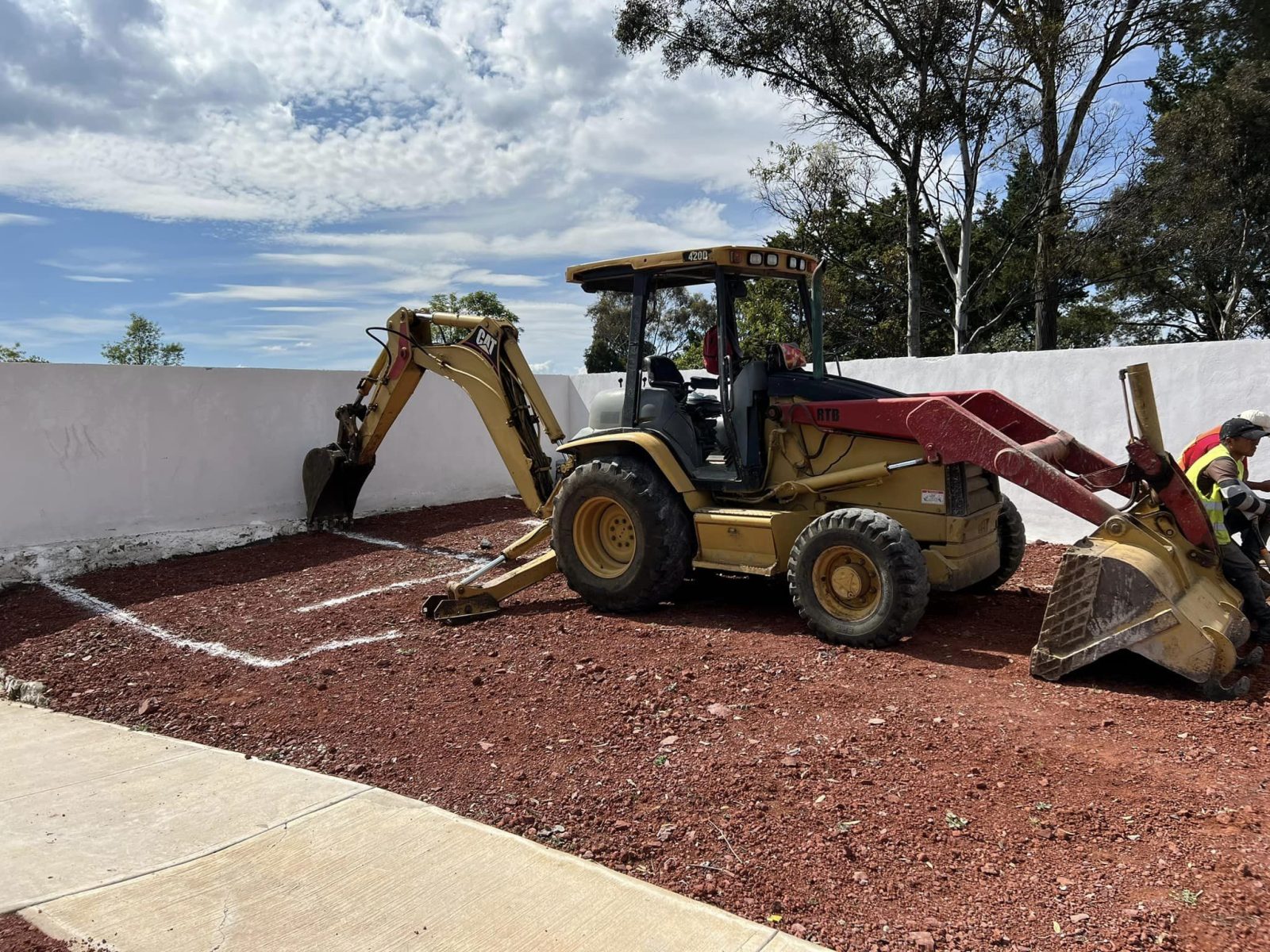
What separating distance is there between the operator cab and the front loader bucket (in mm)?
4707

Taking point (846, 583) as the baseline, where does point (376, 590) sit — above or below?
below

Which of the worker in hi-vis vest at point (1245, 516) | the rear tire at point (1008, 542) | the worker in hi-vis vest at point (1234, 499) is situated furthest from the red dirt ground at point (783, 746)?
the worker in hi-vis vest at point (1245, 516)

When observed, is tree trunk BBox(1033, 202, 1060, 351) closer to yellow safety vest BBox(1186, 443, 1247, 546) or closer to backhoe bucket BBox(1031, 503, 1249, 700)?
yellow safety vest BBox(1186, 443, 1247, 546)

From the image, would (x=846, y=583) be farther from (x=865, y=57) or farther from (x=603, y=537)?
(x=865, y=57)

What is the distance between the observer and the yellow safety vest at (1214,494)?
5020 mm

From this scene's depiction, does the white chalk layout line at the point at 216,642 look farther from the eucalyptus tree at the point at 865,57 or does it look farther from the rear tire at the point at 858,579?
the eucalyptus tree at the point at 865,57

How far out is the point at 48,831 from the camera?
149 inches

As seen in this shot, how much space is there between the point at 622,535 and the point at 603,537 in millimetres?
176

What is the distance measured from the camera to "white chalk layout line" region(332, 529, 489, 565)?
9.49m

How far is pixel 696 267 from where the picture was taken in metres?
6.44

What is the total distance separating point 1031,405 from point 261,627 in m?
7.72

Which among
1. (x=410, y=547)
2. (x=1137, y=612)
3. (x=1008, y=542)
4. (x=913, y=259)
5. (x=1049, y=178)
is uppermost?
(x=1049, y=178)

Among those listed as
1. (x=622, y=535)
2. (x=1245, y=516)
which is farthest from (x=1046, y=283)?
(x=622, y=535)

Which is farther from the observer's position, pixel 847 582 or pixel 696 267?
pixel 696 267
